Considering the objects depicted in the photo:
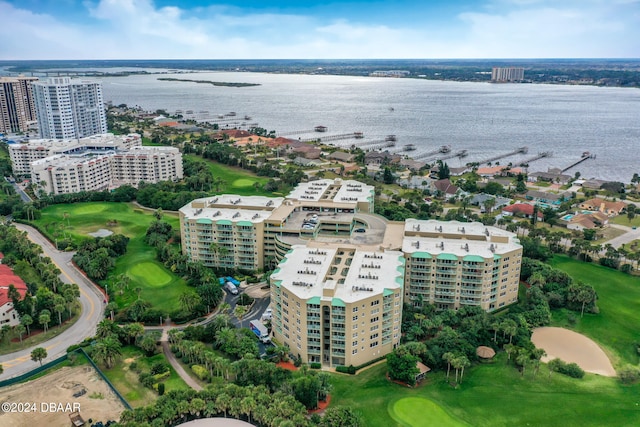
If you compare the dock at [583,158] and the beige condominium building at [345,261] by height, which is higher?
the beige condominium building at [345,261]

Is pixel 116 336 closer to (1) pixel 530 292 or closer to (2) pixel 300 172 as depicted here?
(1) pixel 530 292

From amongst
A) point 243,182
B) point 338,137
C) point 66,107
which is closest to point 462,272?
point 243,182

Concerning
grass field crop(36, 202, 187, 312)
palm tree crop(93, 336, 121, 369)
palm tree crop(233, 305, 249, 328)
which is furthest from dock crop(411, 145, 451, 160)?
palm tree crop(93, 336, 121, 369)

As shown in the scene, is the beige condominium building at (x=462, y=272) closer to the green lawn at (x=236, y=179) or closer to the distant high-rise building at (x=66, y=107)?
the green lawn at (x=236, y=179)

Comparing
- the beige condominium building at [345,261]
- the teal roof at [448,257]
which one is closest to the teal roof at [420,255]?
the beige condominium building at [345,261]

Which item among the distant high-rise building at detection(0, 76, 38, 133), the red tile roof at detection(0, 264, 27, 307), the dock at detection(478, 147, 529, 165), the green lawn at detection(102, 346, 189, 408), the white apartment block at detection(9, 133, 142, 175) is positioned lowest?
the green lawn at detection(102, 346, 189, 408)

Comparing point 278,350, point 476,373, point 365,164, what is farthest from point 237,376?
point 365,164

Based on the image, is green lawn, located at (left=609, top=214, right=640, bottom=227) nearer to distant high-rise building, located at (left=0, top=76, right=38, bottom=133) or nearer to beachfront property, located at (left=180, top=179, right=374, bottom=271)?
beachfront property, located at (left=180, top=179, right=374, bottom=271)
